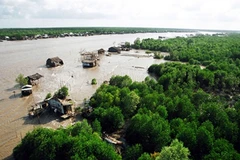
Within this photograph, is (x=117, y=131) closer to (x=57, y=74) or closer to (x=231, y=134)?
(x=231, y=134)

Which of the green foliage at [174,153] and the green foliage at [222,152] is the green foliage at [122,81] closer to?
the green foliage at [222,152]

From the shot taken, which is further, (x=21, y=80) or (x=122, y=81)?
(x=21, y=80)

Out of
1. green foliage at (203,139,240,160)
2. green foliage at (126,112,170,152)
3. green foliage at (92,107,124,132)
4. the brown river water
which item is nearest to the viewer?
green foliage at (203,139,240,160)

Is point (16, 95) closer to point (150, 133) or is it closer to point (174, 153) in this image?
point (150, 133)

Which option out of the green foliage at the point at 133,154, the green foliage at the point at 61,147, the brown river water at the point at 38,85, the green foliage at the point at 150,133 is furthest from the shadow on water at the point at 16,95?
the green foliage at the point at 133,154

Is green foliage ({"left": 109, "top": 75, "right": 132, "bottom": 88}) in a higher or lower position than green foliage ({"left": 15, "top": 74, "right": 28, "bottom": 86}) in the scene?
higher

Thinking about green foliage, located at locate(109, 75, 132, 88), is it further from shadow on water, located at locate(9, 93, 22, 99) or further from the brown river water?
shadow on water, located at locate(9, 93, 22, 99)

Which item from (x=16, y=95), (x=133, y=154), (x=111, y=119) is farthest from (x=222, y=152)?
(x=16, y=95)

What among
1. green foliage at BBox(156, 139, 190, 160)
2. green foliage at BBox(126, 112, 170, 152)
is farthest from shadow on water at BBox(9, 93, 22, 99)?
green foliage at BBox(156, 139, 190, 160)
